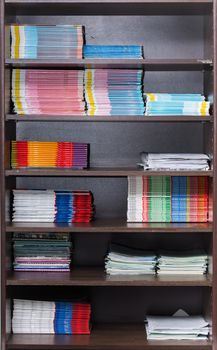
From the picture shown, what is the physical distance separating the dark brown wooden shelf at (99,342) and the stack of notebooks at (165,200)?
1.96 ft

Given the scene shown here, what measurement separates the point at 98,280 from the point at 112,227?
0.27 metres

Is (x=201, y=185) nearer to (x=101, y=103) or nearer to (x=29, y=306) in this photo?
(x=101, y=103)

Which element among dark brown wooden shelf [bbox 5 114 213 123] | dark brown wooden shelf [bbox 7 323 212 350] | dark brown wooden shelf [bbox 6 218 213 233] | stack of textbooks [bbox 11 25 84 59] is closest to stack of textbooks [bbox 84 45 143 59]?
stack of textbooks [bbox 11 25 84 59]

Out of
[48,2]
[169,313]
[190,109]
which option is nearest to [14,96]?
[48,2]

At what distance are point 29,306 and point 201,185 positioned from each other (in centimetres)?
107

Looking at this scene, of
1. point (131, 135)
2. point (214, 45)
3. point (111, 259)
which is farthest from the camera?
point (131, 135)

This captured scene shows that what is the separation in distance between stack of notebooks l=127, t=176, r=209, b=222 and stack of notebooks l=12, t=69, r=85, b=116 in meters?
0.49

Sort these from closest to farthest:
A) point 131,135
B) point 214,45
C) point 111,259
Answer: point 214,45 → point 111,259 → point 131,135

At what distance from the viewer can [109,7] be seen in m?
3.71

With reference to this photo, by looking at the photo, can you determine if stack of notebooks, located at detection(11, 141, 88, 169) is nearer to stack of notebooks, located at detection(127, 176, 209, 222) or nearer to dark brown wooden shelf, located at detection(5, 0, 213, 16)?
stack of notebooks, located at detection(127, 176, 209, 222)

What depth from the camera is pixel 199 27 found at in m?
4.00

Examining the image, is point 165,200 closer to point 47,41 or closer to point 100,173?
point 100,173

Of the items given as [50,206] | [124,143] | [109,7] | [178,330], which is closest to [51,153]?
[50,206]

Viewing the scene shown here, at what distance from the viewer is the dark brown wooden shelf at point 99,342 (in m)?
3.61
